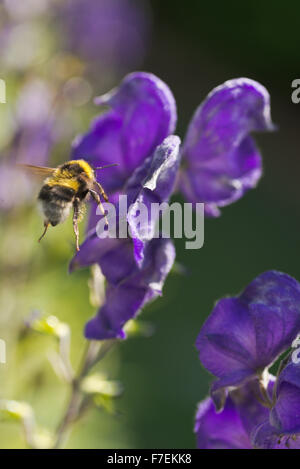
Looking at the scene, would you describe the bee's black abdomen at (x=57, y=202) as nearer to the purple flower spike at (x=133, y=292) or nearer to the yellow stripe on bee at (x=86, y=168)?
the yellow stripe on bee at (x=86, y=168)

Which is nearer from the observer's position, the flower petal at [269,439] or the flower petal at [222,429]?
the flower petal at [269,439]

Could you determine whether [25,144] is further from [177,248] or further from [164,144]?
[177,248]

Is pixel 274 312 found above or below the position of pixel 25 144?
below

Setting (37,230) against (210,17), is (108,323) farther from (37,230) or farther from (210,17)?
(210,17)

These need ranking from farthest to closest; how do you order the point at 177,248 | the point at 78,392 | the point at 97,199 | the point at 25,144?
the point at 177,248 < the point at 25,144 < the point at 78,392 < the point at 97,199

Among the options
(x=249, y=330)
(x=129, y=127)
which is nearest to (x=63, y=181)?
(x=129, y=127)

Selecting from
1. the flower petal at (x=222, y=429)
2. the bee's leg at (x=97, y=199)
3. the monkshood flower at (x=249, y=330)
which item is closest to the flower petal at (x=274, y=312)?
the monkshood flower at (x=249, y=330)
